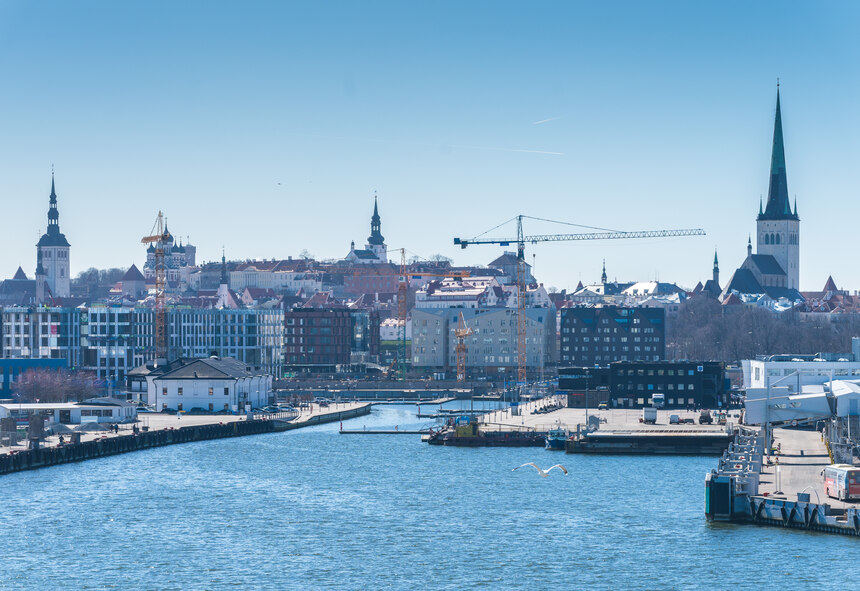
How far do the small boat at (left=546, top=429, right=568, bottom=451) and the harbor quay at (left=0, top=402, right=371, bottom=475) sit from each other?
19.6 meters

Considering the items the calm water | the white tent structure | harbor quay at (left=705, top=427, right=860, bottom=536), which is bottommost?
the calm water

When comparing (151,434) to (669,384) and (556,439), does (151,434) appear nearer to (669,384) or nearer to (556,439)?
(556,439)

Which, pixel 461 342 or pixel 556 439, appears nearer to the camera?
pixel 556 439

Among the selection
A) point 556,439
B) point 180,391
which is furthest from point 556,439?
point 180,391

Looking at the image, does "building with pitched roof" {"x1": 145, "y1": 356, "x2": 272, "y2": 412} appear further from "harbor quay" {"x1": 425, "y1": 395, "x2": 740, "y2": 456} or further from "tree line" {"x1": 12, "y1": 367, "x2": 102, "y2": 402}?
"harbor quay" {"x1": 425, "y1": 395, "x2": 740, "y2": 456}

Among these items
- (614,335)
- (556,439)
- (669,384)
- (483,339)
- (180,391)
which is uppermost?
(614,335)

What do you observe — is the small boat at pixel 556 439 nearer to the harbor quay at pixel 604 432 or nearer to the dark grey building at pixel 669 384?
the harbor quay at pixel 604 432

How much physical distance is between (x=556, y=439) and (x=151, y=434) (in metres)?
22.0

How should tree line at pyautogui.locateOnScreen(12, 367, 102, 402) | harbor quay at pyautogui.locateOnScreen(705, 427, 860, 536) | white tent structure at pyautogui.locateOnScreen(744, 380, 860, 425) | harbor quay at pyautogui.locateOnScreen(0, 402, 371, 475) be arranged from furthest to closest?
1. tree line at pyautogui.locateOnScreen(12, 367, 102, 402)
2. white tent structure at pyautogui.locateOnScreen(744, 380, 860, 425)
3. harbor quay at pyautogui.locateOnScreen(0, 402, 371, 475)
4. harbor quay at pyautogui.locateOnScreen(705, 427, 860, 536)

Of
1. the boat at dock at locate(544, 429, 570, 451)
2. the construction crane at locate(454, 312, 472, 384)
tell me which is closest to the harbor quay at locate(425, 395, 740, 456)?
the boat at dock at locate(544, 429, 570, 451)

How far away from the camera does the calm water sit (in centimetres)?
4584

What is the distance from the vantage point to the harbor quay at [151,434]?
73.2 metres

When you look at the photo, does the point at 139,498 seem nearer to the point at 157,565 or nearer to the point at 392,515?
the point at 392,515

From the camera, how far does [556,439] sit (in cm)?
8512
